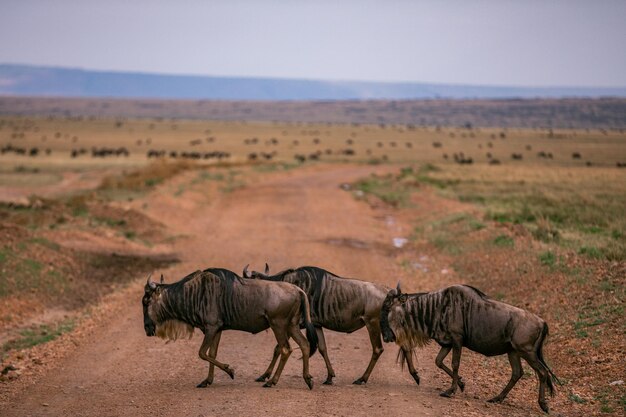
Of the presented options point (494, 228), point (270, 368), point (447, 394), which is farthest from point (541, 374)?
point (494, 228)

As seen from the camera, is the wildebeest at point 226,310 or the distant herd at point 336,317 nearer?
the distant herd at point 336,317

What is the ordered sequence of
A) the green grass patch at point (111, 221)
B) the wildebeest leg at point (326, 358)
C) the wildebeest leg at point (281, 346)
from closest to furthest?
1. the wildebeest leg at point (281, 346)
2. the wildebeest leg at point (326, 358)
3. the green grass patch at point (111, 221)

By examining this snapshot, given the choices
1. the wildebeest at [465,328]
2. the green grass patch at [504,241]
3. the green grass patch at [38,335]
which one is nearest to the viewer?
the wildebeest at [465,328]

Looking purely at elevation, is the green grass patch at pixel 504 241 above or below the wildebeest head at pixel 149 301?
below

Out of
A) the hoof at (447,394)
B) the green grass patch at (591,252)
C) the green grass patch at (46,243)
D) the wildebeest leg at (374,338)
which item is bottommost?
the green grass patch at (46,243)

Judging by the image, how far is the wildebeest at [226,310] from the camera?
9961mm

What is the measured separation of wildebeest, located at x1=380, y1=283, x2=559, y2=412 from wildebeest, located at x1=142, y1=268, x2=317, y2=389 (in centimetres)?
117

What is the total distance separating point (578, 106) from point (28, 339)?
197 metres

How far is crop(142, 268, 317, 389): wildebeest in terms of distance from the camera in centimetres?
996

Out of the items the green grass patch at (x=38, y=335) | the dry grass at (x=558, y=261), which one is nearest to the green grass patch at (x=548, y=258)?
the dry grass at (x=558, y=261)

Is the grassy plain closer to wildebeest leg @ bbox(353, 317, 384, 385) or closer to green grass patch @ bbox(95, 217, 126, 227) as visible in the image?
green grass patch @ bbox(95, 217, 126, 227)

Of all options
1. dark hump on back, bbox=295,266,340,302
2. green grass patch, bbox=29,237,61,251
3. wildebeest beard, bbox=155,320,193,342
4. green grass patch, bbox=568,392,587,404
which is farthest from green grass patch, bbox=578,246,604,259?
green grass patch, bbox=29,237,61,251

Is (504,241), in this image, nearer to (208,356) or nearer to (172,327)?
(172,327)

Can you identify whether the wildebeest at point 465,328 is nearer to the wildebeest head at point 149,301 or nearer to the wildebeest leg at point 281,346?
the wildebeest leg at point 281,346
